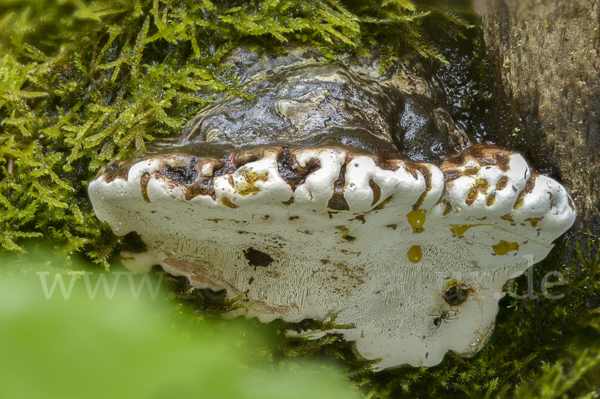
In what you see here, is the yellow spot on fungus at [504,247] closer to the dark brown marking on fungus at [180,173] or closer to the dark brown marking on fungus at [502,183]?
the dark brown marking on fungus at [502,183]

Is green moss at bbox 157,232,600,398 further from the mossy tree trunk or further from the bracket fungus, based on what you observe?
the mossy tree trunk

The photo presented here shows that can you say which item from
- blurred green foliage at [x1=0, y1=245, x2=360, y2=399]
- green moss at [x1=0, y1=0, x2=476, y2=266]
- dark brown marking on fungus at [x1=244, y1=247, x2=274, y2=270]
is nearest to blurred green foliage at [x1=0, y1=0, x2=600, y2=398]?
Answer: green moss at [x1=0, y1=0, x2=476, y2=266]

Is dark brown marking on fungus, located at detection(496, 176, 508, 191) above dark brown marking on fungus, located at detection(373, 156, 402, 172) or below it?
below

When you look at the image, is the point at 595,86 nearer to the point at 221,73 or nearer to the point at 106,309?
the point at 221,73

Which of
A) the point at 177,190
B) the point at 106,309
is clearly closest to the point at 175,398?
the point at 106,309

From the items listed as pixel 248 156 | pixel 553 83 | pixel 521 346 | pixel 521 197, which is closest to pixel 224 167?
pixel 248 156

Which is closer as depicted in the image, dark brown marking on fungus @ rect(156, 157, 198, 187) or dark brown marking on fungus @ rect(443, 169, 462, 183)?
dark brown marking on fungus @ rect(156, 157, 198, 187)

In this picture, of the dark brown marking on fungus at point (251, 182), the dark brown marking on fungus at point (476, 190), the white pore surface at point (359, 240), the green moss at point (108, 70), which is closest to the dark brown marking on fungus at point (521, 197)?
the white pore surface at point (359, 240)
